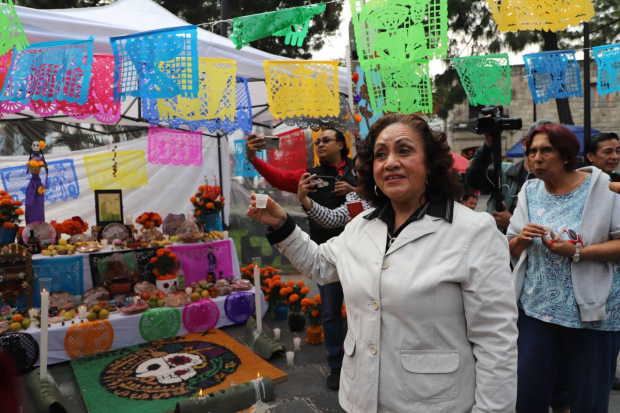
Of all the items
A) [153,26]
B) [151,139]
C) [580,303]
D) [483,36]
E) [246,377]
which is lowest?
[246,377]

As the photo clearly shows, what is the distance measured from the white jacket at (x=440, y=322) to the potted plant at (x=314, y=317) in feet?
9.67

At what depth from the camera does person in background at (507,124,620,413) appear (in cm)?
193

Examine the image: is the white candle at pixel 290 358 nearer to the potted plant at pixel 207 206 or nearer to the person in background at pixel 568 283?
the person in background at pixel 568 283

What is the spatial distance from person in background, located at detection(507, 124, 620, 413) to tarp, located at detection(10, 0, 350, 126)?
2.24m

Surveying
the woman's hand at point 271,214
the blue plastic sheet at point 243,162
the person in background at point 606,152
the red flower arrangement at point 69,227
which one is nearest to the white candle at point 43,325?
the red flower arrangement at point 69,227

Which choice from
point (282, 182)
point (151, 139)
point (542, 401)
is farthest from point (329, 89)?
point (151, 139)

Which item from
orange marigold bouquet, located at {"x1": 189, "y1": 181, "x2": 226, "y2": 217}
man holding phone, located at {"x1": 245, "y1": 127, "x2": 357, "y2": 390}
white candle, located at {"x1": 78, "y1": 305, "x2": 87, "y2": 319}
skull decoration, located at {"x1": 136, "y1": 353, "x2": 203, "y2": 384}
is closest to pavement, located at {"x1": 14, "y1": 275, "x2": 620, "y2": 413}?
man holding phone, located at {"x1": 245, "y1": 127, "x2": 357, "y2": 390}

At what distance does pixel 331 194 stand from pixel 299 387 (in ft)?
5.19

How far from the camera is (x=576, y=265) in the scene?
198 cm

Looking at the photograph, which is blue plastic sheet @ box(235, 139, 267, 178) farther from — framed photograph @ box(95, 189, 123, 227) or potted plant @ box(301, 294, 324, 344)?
potted plant @ box(301, 294, 324, 344)

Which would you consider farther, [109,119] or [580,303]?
[109,119]

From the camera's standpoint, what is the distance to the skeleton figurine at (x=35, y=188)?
4.42 meters

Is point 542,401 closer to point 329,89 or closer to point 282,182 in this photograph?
point 282,182

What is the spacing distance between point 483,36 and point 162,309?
479 inches
